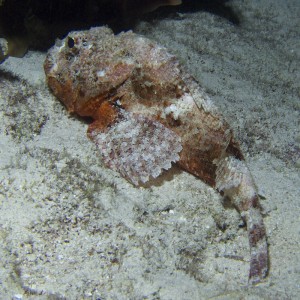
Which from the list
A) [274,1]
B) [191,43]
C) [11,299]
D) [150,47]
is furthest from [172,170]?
[274,1]

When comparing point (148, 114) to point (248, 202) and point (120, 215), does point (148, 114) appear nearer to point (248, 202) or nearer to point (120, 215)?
point (120, 215)

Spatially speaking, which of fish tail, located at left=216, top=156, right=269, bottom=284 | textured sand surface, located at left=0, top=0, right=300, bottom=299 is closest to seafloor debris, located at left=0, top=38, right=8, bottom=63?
textured sand surface, located at left=0, top=0, right=300, bottom=299

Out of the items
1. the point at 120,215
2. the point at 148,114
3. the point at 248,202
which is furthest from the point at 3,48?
the point at 248,202

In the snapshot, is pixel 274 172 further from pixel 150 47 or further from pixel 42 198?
pixel 42 198

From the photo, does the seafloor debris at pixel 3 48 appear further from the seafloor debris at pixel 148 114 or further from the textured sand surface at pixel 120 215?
the seafloor debris at pixel 148 114

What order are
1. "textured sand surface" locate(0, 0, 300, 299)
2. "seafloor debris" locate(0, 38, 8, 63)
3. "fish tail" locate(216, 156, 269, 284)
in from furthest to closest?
"seafloor debris" locate(0, 38, 8, 63) < "fish tail" locate(216, 156, 269, 284) < "textured sand surface" locate(0, 0, 300, 299)

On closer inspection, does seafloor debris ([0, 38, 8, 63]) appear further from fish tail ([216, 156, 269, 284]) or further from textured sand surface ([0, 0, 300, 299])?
fish tail ([216, 156, 269, 284])
